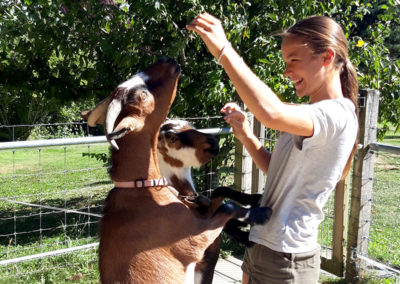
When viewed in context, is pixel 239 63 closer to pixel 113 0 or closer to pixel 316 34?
pixel 316 34

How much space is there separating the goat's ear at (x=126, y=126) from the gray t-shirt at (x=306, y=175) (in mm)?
697

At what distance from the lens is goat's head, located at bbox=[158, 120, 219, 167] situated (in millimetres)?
2771

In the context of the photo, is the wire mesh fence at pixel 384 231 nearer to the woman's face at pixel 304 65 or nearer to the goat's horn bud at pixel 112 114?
the woman's face at pixel 304 65

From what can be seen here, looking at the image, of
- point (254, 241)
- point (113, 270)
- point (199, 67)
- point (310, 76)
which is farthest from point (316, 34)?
point (199, 67)

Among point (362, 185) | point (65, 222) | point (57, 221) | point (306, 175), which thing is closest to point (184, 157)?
point (306, 175)

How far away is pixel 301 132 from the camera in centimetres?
154

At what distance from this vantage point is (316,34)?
1696 mm

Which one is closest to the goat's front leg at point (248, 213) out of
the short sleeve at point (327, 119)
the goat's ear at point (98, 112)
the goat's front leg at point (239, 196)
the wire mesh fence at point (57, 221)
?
the goat's front leg at point (239, 196)

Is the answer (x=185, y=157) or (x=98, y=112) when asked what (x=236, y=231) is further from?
(x=98, y=112)

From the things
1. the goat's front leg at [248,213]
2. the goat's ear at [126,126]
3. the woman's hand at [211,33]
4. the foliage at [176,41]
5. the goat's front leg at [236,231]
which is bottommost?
the goat's front leg at [236,231]

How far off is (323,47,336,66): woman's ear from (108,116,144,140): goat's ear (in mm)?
917

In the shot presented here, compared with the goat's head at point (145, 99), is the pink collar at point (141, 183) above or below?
below

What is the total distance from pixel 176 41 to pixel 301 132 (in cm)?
309

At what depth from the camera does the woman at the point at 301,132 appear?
1515 mm
